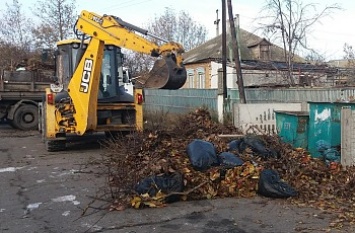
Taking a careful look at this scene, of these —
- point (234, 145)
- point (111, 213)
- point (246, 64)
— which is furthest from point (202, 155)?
point (246, 64)

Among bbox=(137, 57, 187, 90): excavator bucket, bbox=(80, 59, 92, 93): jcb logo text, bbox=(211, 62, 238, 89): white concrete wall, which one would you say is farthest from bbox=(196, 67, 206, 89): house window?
bbox=(137, 57, 187, 90): excavator bucket

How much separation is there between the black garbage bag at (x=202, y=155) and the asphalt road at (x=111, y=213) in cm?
62

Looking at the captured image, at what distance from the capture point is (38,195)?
261 inches

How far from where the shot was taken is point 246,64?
29.4 m

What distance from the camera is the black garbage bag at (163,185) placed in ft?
19.5

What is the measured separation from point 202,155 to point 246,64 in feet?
77.6

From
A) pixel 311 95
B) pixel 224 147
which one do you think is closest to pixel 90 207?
pixel 224 147

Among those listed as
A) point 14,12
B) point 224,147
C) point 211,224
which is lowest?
point 211,224

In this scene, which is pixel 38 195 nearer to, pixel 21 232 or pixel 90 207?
pixel 90 207

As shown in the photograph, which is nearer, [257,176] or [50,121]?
[257,176]

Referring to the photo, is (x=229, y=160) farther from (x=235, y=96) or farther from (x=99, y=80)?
(x=235, y=96)

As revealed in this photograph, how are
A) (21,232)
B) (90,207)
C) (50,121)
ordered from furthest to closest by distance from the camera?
(50,121) → (90,207) → (21,232)

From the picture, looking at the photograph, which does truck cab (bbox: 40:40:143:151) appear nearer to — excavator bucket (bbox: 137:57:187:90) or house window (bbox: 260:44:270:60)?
excavator bucket (bbox: 137:57:187:90)

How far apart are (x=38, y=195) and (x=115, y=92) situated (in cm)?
527
